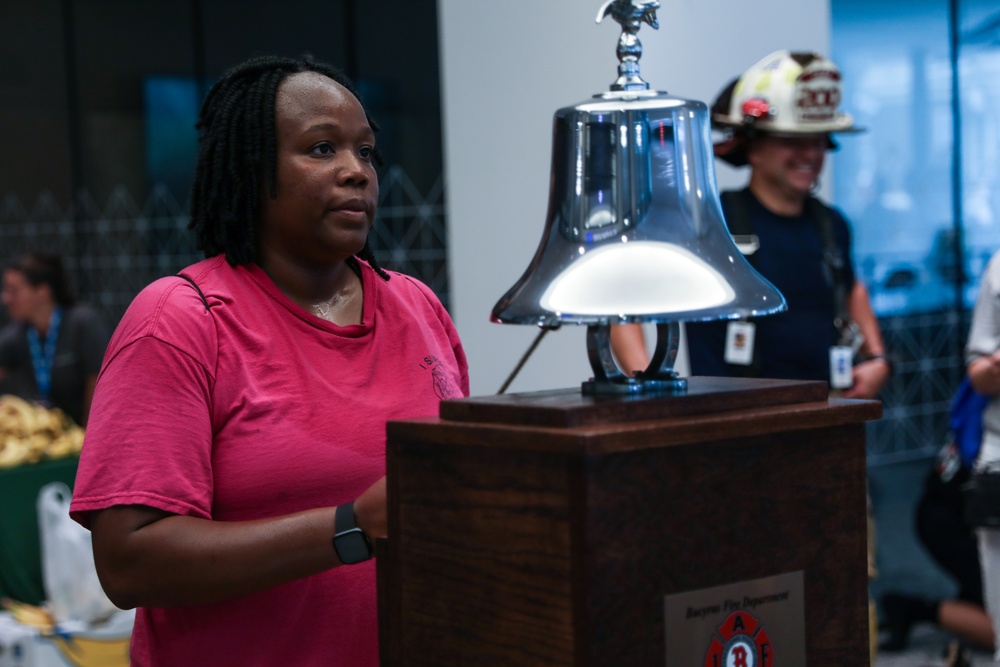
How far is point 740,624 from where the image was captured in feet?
3.57

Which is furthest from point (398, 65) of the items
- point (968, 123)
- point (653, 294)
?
point (653, 294)

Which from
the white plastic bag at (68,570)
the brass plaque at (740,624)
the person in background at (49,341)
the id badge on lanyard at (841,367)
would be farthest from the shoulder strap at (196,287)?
the person in background at (49,341)

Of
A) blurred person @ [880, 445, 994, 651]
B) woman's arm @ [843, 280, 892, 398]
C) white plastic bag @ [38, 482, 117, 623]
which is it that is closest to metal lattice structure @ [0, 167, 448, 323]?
white plastic bag @ [38, 482, 117, 623]

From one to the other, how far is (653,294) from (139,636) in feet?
2.76

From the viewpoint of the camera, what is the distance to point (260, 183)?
155cm

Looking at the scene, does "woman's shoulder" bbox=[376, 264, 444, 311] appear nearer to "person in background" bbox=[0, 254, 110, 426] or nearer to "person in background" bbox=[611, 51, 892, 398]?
"person in background" bbox=[611, 51, 892, 398]

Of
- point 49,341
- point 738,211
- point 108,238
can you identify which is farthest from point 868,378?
point 108,238

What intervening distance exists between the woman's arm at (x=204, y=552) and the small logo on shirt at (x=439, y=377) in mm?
296

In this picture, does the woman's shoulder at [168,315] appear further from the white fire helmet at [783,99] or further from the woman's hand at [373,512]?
the white fire helmet at [783,99]

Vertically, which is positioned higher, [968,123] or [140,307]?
[968,123]

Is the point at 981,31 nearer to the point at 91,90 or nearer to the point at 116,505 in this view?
the point at 91,90

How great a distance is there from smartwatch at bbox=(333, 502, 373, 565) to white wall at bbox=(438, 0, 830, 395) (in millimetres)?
1821

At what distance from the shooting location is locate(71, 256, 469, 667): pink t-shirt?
4.35 ft

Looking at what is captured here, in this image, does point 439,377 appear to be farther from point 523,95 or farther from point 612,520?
point 523,95
